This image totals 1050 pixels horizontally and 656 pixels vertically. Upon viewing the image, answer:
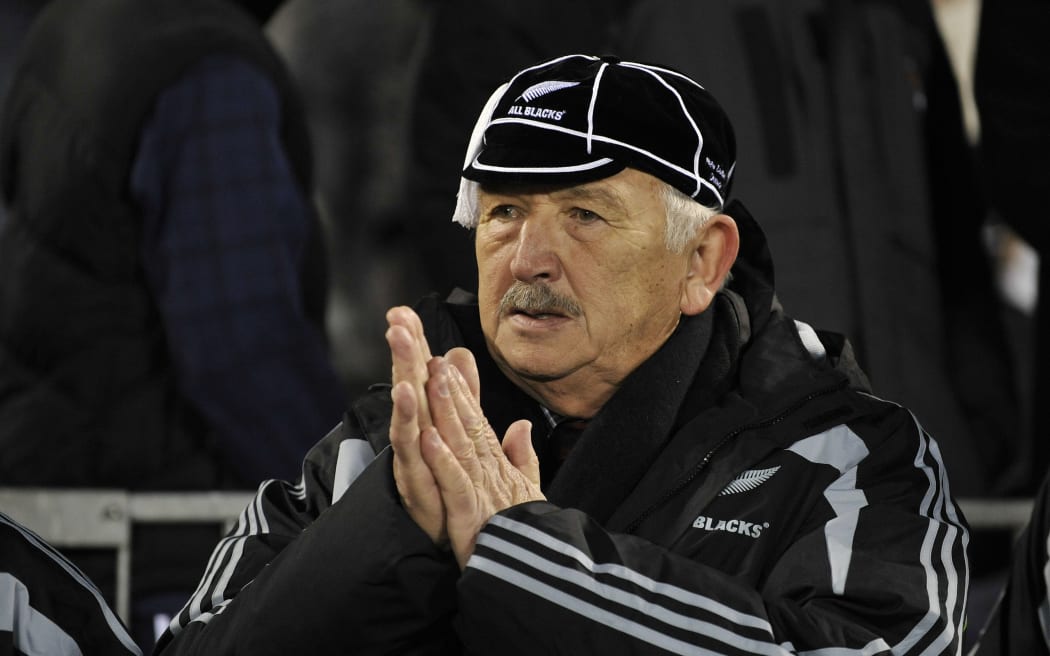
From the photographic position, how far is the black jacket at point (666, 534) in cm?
207

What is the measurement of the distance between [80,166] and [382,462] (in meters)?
1.63

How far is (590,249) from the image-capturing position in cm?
251

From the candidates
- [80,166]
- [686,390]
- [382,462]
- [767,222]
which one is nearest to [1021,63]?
[767,222]

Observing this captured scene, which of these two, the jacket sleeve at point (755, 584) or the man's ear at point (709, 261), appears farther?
the man's ear at point (709, 261)

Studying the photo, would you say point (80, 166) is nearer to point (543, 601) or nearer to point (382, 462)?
point (382, 462)

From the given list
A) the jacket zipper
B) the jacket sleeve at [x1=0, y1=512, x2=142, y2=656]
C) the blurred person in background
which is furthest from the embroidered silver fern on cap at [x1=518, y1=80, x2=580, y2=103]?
the blurred person in background

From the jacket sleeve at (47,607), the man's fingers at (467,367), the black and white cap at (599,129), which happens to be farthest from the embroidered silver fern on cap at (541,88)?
the jacket sleeve at (47,607)

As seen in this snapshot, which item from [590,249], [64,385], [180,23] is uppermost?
[180,23]

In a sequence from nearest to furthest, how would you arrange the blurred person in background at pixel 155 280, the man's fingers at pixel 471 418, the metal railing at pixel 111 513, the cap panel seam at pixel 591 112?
the man's fingers at pixel 471 418
the cap panel seam at pixel 591 112
the metal railing at pixel 111 513
the blurred person in background at pixel 155 280

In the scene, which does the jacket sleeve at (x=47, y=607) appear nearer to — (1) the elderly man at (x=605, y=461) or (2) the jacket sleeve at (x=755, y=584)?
(1) the elderly man at (x=605, y=461)

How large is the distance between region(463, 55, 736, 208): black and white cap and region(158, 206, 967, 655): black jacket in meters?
0.24

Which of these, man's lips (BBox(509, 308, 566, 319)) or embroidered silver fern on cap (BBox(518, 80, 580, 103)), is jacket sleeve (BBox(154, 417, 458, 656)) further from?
embroidered silver fern on cap (BBox(518, 80, 580, 103))

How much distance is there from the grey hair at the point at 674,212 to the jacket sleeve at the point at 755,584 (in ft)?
1.27

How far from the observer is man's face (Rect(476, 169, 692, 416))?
8.21 ft
